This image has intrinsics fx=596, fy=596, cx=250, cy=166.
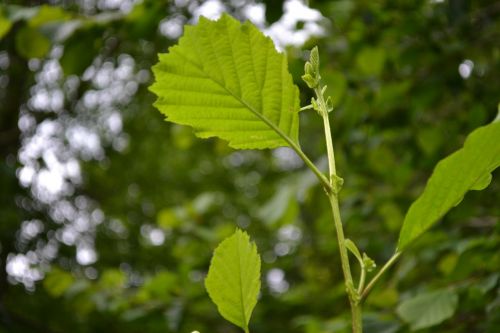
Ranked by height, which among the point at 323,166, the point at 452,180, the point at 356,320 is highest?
the point at 323,166

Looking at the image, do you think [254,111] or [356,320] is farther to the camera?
[254,111]

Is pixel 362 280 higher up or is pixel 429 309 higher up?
pixel 429 309

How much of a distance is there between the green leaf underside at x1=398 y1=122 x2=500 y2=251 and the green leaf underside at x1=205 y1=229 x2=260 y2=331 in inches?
5.6

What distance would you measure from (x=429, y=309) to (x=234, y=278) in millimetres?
695

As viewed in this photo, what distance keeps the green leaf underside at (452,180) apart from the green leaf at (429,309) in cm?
58

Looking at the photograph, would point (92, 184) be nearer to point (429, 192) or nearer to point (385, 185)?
point (385, 185)

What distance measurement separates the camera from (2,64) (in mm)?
3984

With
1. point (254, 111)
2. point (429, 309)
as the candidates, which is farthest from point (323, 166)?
point (254, 111)

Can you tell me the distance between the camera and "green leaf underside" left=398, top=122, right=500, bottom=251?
52 cm

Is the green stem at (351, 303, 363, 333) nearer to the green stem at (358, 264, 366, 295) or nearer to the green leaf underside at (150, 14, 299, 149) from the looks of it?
the green stem at (358, 264, 366, 295)

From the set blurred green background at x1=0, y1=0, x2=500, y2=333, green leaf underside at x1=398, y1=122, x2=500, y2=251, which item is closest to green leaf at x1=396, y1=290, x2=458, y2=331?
blurred green background at x1=0, y1=0, x2=500, y2=333

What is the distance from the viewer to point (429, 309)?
1115 millimetres

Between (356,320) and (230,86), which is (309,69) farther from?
(356,320)

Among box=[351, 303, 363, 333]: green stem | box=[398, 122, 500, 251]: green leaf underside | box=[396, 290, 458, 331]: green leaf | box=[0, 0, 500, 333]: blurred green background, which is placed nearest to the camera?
box=[351, 303, 363, 333]: green stem
